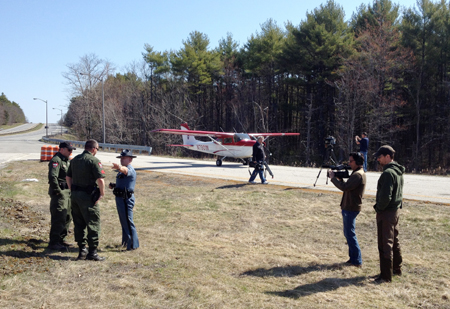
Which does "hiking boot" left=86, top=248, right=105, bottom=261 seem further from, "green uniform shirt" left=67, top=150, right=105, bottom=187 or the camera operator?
the camera operator

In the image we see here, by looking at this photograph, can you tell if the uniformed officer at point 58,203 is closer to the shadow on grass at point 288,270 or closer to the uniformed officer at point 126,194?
the uniformed officer at point 126,194

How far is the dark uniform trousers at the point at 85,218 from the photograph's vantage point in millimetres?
5590

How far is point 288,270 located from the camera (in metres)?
5.26

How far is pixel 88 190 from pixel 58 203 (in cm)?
119

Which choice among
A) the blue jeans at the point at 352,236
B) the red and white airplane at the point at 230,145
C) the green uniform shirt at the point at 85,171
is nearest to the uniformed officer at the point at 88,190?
the green uniform shirt at the point at 85,171

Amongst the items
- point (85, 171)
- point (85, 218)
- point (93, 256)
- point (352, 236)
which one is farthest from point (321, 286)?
point (85, 171)

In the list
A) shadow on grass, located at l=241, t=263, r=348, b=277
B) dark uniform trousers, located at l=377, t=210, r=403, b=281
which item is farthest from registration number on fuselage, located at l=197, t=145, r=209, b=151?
dark uniform trousers, located at l=377, t=210, r=403, b=281

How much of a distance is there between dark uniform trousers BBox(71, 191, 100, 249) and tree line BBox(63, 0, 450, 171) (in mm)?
23678

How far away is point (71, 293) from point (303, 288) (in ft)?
9.68

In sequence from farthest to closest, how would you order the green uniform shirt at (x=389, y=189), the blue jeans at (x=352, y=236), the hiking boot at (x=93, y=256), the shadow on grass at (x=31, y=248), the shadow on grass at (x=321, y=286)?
the shadow on grass at (x=31, y=248) → the hiking boot at (x=93, y=256) → the blue jeans at (x=352, y=236) → the green uniform shirt at (x=389, y=189) → the shadow on grass at (x=321, y=286)

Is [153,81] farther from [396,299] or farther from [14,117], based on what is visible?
[14,117]

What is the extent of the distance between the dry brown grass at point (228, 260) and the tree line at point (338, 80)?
20.3 metres

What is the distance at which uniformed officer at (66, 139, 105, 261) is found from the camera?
18.3 feet

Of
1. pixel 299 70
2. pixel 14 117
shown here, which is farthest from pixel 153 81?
pixel 14 117
